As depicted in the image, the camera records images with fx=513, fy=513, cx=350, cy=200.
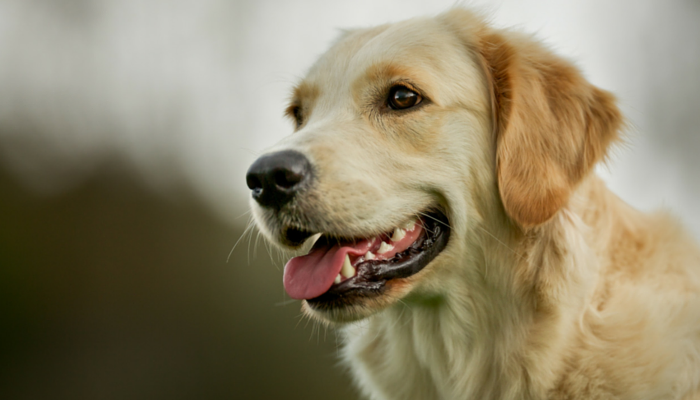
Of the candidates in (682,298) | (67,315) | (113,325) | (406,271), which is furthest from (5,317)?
(682,298)

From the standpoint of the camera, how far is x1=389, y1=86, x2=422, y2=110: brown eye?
267cm

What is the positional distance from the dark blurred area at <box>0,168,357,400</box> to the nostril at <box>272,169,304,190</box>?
8070mm

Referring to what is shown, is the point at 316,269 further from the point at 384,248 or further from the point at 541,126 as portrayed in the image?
the point at 541,126

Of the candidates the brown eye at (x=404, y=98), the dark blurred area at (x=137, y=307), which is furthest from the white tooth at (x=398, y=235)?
the dark blurred area at (x=137, y=307)

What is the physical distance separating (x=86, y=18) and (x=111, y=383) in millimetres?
8779

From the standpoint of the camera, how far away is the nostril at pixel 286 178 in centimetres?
230

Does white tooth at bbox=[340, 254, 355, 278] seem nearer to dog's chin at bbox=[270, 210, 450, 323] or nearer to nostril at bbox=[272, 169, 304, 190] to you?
dog's chin at bbox=[270, 210, 450, 323]

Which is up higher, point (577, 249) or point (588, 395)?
point (577, 249)

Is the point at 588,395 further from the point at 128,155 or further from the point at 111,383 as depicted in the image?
the point at 128,155

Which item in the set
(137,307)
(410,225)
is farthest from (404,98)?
(137,307)

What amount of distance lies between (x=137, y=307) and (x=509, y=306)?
13.6 meters

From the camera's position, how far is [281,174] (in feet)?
7.61

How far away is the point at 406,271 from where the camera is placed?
2525 millimetres

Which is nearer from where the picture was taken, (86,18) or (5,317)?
(5,317)
